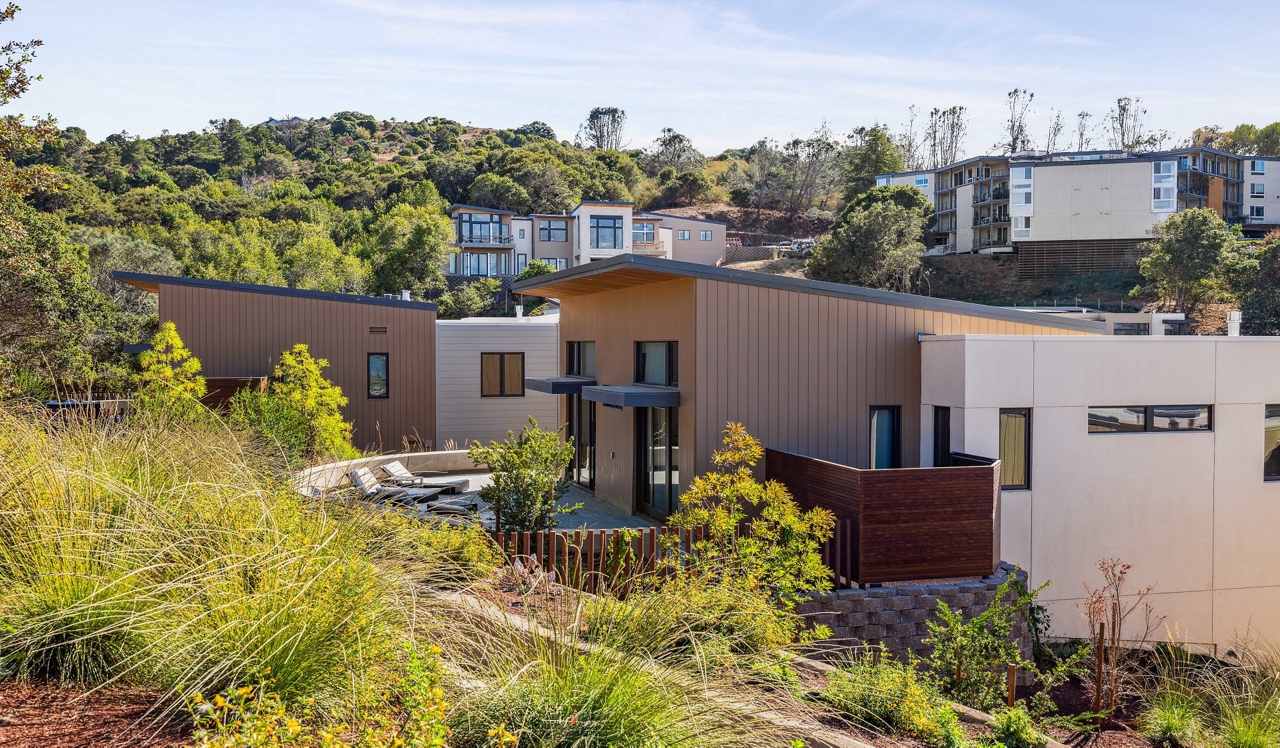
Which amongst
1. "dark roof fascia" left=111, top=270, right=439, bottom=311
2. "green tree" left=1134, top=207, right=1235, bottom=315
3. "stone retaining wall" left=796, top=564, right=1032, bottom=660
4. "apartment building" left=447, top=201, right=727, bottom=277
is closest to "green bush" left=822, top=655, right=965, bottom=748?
"stone retaining wall" left=796, top=564, right=1032, bottom=660

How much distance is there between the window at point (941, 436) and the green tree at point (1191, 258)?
3972 centimetres

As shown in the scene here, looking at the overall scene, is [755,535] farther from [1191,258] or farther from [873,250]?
[1191,258]

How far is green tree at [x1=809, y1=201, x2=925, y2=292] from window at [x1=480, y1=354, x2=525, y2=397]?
3189 cm

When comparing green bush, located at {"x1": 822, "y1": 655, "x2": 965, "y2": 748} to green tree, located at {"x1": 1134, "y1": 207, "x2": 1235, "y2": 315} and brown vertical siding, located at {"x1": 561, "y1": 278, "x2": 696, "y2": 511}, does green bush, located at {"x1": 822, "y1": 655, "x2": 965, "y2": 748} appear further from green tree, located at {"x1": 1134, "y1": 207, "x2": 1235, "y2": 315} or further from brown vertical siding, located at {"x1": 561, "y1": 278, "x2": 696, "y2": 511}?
green tree, located at {"x1": 1134, "y1": 207, "x2": 1235, "y2": 315}

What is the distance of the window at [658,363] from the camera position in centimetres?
1216

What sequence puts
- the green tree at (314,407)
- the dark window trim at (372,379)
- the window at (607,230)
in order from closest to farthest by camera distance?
the green tree at (314,407) → the dark window trim at (372,379) → the window at (607,230)

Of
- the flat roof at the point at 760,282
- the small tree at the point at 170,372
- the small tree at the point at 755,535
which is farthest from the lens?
the small tree at the point at 170,372

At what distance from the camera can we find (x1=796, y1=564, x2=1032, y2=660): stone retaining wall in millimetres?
8789

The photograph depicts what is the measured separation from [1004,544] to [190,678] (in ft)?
31.0

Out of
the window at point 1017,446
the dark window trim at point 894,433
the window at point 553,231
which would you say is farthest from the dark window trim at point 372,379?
the window at point 553,231

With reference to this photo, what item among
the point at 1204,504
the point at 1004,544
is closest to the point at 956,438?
the point at 1004,544

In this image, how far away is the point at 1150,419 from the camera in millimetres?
11195

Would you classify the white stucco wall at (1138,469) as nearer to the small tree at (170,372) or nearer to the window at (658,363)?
the window at (658,363)

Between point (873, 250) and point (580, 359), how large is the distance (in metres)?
36.0
